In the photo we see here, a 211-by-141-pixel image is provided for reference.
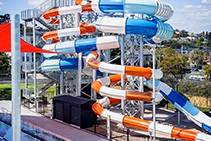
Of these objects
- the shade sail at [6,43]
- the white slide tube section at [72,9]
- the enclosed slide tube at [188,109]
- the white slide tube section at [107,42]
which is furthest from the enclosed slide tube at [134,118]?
the white slide tube section at [72,9]

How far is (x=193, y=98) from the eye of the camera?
2525cm

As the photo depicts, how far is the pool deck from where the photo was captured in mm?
13523

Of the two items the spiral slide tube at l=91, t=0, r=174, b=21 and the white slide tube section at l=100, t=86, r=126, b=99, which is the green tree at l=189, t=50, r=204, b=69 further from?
the white slide tube section at l=100, t=86, r=126, b=99

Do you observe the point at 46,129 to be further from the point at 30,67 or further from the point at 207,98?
the point at 207,98

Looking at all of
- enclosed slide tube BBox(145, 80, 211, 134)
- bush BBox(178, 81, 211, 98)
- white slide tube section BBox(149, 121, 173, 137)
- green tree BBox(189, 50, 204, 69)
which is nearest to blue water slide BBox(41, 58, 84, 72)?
enclosed slide tube BBox(145, 80, 211, 134)

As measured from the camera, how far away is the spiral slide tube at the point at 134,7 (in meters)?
14.3

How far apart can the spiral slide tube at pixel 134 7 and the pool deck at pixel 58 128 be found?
6397 millimetres

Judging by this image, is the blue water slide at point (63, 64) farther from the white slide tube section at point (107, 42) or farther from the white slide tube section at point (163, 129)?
the white slide tube section at point (163, 129)

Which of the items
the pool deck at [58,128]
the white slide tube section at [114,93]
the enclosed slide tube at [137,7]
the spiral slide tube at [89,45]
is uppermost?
the enclosed slide tube at [137,7]

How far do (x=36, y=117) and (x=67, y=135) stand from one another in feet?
14.7

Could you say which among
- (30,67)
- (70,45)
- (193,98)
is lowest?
(193,98)

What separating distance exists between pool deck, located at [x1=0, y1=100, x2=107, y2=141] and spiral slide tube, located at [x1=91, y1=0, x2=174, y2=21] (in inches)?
252

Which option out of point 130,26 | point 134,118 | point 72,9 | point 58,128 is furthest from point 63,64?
point 134,118

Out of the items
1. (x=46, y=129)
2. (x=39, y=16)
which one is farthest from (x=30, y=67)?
(x=46, y=129)
